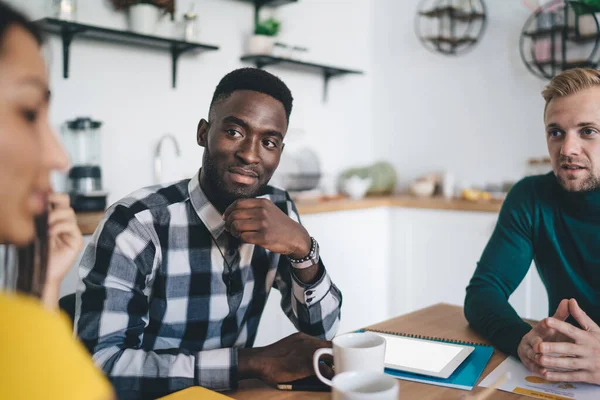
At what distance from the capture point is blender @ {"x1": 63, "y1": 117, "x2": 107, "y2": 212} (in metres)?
1.78

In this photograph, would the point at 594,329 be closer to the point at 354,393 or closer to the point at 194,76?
the point at 354,393

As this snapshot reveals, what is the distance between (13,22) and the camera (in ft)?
1.04

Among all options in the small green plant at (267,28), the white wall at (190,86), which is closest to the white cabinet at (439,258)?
the white wall at (190,86)

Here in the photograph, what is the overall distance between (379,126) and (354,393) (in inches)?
115

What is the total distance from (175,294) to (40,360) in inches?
28.6

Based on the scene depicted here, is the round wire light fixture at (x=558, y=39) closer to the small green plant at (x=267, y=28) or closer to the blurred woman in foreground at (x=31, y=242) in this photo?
the small green plant at (x=267, y=28)

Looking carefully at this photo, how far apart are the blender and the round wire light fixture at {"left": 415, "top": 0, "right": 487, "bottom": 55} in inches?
72.7

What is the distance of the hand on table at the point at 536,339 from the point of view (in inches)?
34.0

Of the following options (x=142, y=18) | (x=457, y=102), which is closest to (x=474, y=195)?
(x=457, y=102)

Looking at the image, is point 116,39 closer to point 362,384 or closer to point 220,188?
point 220,188

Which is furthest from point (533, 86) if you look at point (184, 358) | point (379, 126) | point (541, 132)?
point (184, 358)

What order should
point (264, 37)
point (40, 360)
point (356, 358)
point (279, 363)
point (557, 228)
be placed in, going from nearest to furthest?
1. point (40, 360)
2. point (356, 358)
3. point (279, 363)
4. point (557, 228)
5. point (264, 37)

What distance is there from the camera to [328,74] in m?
2.96

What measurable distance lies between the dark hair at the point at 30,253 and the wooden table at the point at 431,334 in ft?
1.56
